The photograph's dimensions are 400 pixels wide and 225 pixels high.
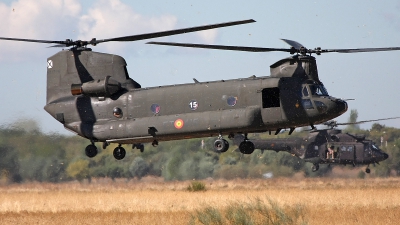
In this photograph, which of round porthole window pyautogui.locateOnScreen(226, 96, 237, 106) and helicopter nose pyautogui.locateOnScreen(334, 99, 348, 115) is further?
round porthole window pyautogui.locateOnScreen(226, 96, 237, 106)

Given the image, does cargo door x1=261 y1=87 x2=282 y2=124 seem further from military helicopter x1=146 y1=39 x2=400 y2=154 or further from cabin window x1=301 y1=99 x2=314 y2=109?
cabin window x1=301 y1=99 x2=314 y2=109

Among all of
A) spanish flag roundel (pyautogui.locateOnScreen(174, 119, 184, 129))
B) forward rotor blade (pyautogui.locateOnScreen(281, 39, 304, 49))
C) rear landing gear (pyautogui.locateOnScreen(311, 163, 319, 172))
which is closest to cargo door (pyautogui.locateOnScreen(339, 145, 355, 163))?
rear landing gear (pyautogui.locateOnScreen(311, 163, 319, 172))

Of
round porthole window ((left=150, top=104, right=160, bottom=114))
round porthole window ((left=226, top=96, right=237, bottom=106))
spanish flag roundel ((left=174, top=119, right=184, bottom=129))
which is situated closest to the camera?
round porthole window ((left=226, top=96, right=237, bottom=106))

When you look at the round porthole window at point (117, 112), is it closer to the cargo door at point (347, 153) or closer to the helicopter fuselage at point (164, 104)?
the helicopter fuselage at point (164, 104)

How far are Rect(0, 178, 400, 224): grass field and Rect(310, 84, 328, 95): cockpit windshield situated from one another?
11.5ft

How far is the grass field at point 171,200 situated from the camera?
2592 cm

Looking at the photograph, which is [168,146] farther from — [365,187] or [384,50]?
[384,50]

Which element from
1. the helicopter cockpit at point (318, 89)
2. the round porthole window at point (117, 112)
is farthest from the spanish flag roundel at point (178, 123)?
the helicopter cockpit at point (318, 89)

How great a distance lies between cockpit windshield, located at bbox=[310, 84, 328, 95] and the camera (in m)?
22.1

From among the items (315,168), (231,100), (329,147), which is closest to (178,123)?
(231,100)

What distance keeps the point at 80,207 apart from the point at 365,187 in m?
18.0

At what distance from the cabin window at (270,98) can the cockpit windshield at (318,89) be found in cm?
105

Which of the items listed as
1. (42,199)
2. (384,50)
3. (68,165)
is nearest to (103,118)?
(384,50)

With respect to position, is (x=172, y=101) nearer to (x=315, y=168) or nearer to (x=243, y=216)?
(x=243, y=216)
